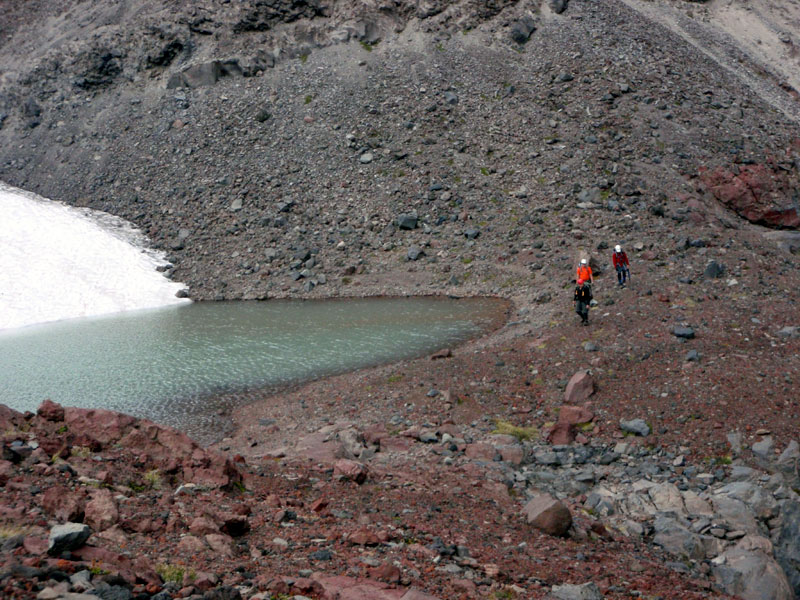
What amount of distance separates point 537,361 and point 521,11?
115 ft

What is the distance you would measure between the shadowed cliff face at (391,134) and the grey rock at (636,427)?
13.9 meters

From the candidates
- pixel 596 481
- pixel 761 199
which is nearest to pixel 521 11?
pixel 761 199

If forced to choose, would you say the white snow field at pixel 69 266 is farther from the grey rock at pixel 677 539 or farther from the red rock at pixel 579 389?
the grey rock at pixel 677 539

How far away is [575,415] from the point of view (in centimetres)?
1387

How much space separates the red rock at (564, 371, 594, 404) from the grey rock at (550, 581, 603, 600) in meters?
7.19

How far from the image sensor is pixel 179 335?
24828 millimetres

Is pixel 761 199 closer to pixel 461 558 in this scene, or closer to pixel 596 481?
pixel 596 481

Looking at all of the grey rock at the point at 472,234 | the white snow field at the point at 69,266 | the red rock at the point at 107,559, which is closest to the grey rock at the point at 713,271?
the grey rock at the point at 472,234

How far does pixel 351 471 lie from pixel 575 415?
552cm

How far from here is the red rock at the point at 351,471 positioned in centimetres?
1073

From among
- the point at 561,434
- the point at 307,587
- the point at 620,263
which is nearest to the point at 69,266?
the point at 620,263

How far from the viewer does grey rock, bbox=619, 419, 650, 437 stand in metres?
12.9

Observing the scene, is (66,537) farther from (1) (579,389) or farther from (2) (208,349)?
(2) (208,349)

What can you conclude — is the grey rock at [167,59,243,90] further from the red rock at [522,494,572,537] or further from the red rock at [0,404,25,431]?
the red rock at [522,494,572,537]
